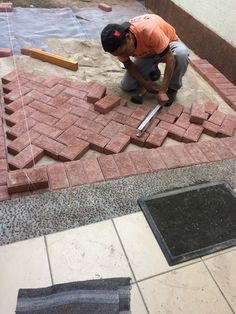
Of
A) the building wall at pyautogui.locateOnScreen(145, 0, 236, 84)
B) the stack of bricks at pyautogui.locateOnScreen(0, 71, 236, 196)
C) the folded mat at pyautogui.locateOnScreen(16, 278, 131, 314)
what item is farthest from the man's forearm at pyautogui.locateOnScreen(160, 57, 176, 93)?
the folded mat at pyautogui.locateOnScreen(16, 278, 131, 314)

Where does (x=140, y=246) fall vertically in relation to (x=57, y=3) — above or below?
below

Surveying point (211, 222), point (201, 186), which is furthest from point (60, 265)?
point (201, 186)

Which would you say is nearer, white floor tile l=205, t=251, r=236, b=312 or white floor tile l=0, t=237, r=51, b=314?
white floor tile l=0, t=237, r=51, b=314

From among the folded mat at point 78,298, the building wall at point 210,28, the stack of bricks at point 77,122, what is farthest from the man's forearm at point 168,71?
the folded mat at point 78,298

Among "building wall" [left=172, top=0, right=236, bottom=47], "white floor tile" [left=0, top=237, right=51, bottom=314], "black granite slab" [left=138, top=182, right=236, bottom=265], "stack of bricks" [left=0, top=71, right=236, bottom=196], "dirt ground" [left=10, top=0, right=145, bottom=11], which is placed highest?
"building wall" [left=172, top=0, right=236, bottom=47]

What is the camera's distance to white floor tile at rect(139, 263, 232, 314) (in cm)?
A: 175

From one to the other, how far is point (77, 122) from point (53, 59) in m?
1.34

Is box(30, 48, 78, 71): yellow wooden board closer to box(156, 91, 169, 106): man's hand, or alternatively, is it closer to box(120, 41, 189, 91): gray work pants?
box(120, 41, 189, 91): gray work pants

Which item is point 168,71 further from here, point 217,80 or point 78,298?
point 78,298

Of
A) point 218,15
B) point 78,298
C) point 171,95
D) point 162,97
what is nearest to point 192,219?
point 78,298

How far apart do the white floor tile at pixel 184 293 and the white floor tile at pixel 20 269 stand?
0.60 m

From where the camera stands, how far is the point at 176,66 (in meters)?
3.30

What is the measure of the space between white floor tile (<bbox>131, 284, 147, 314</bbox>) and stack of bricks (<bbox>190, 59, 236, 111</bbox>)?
248 cm

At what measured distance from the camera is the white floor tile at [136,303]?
1.71m
